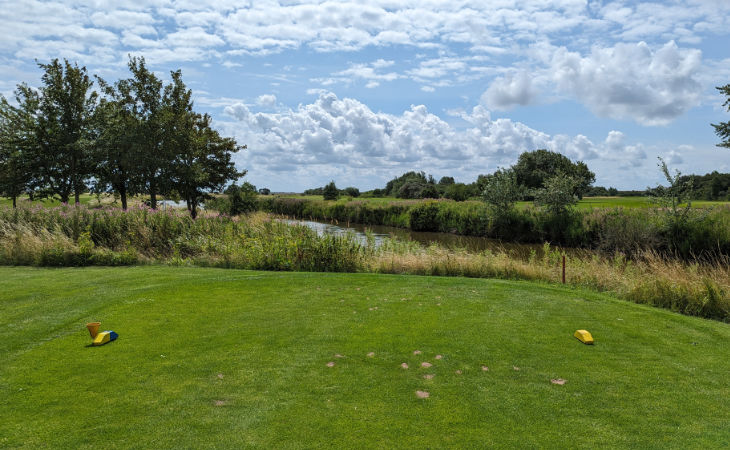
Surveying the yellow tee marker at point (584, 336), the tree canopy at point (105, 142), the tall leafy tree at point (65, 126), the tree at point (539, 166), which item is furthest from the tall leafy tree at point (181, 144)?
the tree at point (539, 166)

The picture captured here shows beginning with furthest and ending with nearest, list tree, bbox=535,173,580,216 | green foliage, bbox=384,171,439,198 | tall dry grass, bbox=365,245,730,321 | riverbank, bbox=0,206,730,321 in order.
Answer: green foliage, bbox=384,171,439,198 → tree, bbox=535,173,580,216 → riverbank, bbox=0,206,730,321 → tall dry grass, bbox=365,245,730,321

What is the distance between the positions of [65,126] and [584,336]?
28459 mm

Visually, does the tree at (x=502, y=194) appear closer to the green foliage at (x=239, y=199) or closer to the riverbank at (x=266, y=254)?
the green foliage at (x=239, y=199)

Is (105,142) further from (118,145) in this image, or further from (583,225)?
(583,225)

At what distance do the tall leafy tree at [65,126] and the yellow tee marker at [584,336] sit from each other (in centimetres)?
2519

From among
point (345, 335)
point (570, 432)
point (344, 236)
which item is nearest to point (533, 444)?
point (570, 432)

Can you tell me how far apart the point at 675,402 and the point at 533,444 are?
1.95 m

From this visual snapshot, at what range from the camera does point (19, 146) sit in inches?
A: 963

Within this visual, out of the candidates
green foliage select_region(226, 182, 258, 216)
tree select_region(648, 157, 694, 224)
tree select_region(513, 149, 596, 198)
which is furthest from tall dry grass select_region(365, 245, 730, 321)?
tree select_region(513, 149, 596, 198)

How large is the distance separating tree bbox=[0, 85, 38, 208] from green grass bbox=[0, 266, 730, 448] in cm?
2105

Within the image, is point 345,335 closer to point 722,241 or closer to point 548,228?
point 722,241

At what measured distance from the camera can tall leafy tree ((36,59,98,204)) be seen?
944 inches

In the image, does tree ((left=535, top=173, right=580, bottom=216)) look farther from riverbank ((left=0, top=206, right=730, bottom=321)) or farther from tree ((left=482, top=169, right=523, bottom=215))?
riverbank ((left=0, top=206, right=730, bottom=321))

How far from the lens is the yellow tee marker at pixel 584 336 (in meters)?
5.93
